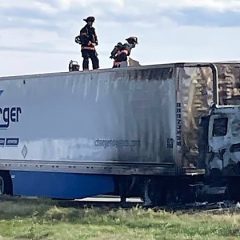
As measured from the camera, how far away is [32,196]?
25953 mm

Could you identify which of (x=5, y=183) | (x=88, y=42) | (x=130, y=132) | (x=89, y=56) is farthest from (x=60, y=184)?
(x=88, y=42)

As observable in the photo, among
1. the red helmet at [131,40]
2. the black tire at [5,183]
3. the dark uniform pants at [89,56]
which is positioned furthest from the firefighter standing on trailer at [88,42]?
the black tire at [5,183]

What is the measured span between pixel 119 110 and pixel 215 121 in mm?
2427

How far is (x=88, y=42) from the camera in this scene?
26.4 meters

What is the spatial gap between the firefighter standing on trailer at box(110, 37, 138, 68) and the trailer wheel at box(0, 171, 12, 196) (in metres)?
4.59

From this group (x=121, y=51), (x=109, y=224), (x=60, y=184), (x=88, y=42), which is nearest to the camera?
(x=109, y=224)

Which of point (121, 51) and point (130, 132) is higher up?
point (121, 51)

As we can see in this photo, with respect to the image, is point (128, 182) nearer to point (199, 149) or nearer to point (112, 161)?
point (112, 161)

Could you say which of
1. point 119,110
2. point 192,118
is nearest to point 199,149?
point 192,118

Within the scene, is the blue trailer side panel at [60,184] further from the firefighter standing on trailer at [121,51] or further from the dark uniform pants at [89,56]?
the dark uniform pants at [89,56]

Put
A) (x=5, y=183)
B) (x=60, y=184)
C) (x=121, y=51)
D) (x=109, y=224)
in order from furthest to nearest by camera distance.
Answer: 1. (x=5, y=183)
2. (x=121, y=51)
3. (x=60, y=184)
4. (x=109, y=224)

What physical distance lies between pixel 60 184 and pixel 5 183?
282cm

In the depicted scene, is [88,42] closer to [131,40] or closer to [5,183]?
[131,40]

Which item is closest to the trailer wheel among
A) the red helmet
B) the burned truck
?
the burned truck
